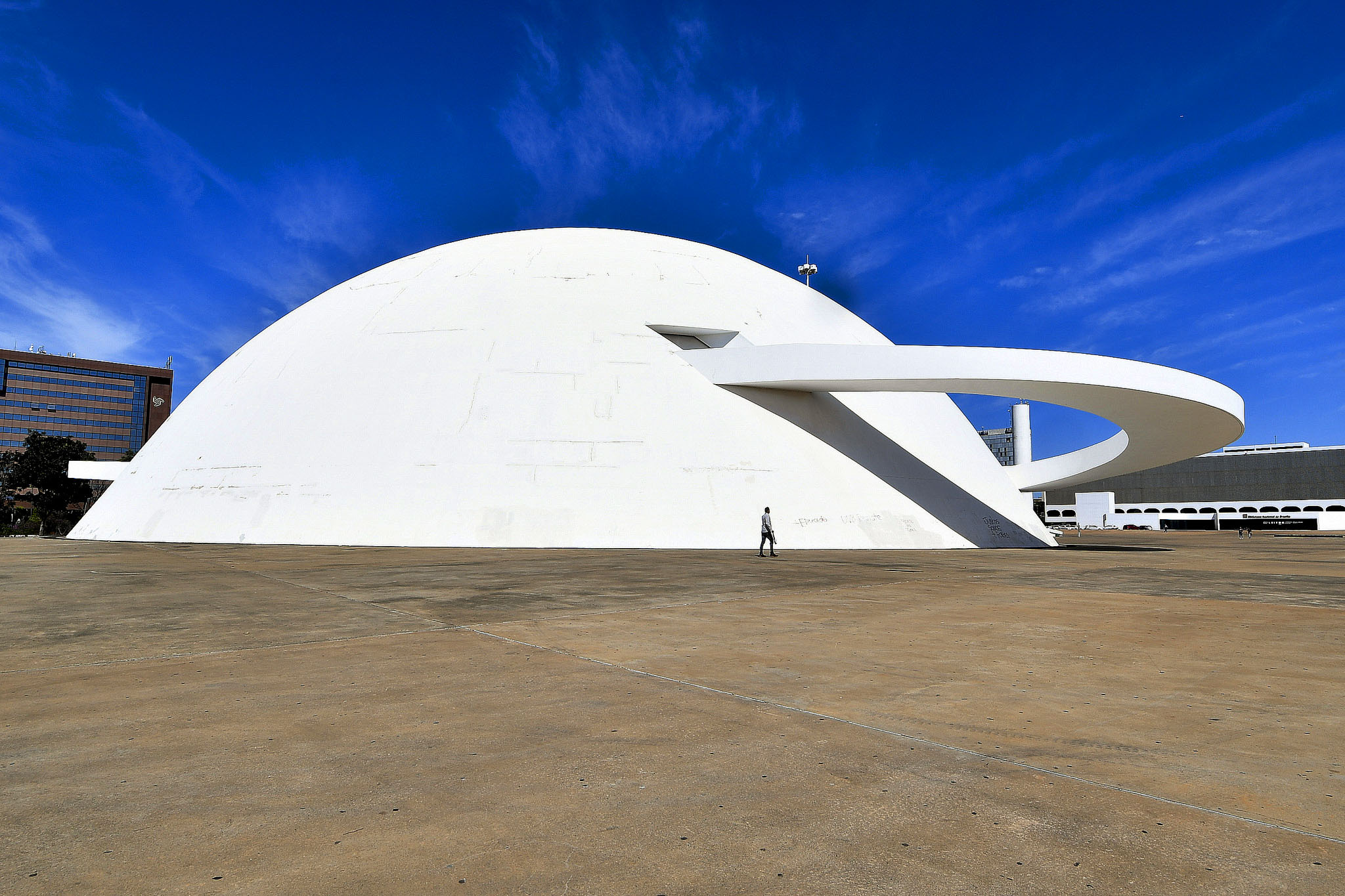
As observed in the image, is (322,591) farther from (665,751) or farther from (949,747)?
(949,747)

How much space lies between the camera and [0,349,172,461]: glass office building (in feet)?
436

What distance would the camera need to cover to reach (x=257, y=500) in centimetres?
2075

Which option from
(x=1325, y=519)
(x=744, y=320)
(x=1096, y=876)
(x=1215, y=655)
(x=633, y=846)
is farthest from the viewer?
(x=1325, y=519)

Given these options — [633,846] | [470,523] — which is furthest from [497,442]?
[633,846]

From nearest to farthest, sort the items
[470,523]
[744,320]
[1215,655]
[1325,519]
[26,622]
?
[1215,655]
[26,622]
[470,523]
[744,320]
[1325,519]

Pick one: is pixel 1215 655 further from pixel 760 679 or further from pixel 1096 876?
pixel 1096 876

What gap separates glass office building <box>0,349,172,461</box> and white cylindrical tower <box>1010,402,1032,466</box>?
147 meters

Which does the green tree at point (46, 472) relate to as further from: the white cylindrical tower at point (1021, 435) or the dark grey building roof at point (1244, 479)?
the dark grey building roof at point (1244, 479)

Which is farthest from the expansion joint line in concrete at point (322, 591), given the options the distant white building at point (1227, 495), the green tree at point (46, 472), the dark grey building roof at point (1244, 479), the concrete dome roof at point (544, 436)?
the dark grey building roof at point (1244, 479)

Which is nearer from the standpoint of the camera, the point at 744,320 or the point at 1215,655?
the point at 1215,655

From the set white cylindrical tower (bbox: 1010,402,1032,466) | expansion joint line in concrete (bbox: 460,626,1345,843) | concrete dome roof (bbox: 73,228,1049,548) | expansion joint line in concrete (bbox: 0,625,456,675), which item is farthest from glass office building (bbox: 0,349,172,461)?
expansion joint line in concrete (bbox: 460,626,1345,843)

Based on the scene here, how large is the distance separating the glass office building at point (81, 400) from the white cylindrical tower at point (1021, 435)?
5791 inches

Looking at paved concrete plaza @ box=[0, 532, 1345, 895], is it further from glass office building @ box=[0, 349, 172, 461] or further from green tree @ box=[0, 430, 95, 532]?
glass office building @ box=[0, 349, 172, 461]

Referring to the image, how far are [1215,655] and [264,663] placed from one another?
7.53 m
